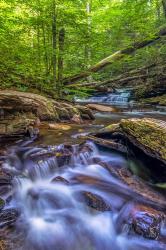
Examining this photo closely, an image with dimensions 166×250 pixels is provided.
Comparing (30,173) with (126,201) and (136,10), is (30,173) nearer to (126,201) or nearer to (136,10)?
(126,201)

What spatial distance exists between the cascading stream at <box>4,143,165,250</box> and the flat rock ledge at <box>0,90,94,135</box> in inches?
36.7

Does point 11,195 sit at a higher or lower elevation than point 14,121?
lower

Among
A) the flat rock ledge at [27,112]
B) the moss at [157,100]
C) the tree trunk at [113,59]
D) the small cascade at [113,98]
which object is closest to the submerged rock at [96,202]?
the flat rock ledge at [27,112]

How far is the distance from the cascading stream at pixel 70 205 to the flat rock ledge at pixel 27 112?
932 mm

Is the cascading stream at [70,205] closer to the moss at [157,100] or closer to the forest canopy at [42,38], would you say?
the forest canopy at [42,38]

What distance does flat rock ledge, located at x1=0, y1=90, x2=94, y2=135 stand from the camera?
19.5ft

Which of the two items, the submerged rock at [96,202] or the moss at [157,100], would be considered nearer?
the submerged rock at [96,202]

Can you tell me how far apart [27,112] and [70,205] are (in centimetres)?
365

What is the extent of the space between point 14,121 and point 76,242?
11.5 ft

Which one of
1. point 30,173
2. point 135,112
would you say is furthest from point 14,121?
point 135,112

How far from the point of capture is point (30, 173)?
452 centimetres

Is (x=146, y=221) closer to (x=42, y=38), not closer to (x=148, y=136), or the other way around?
(x=148, y=136)

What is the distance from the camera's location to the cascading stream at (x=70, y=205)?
3253mm

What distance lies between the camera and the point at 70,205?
4.00 metres
